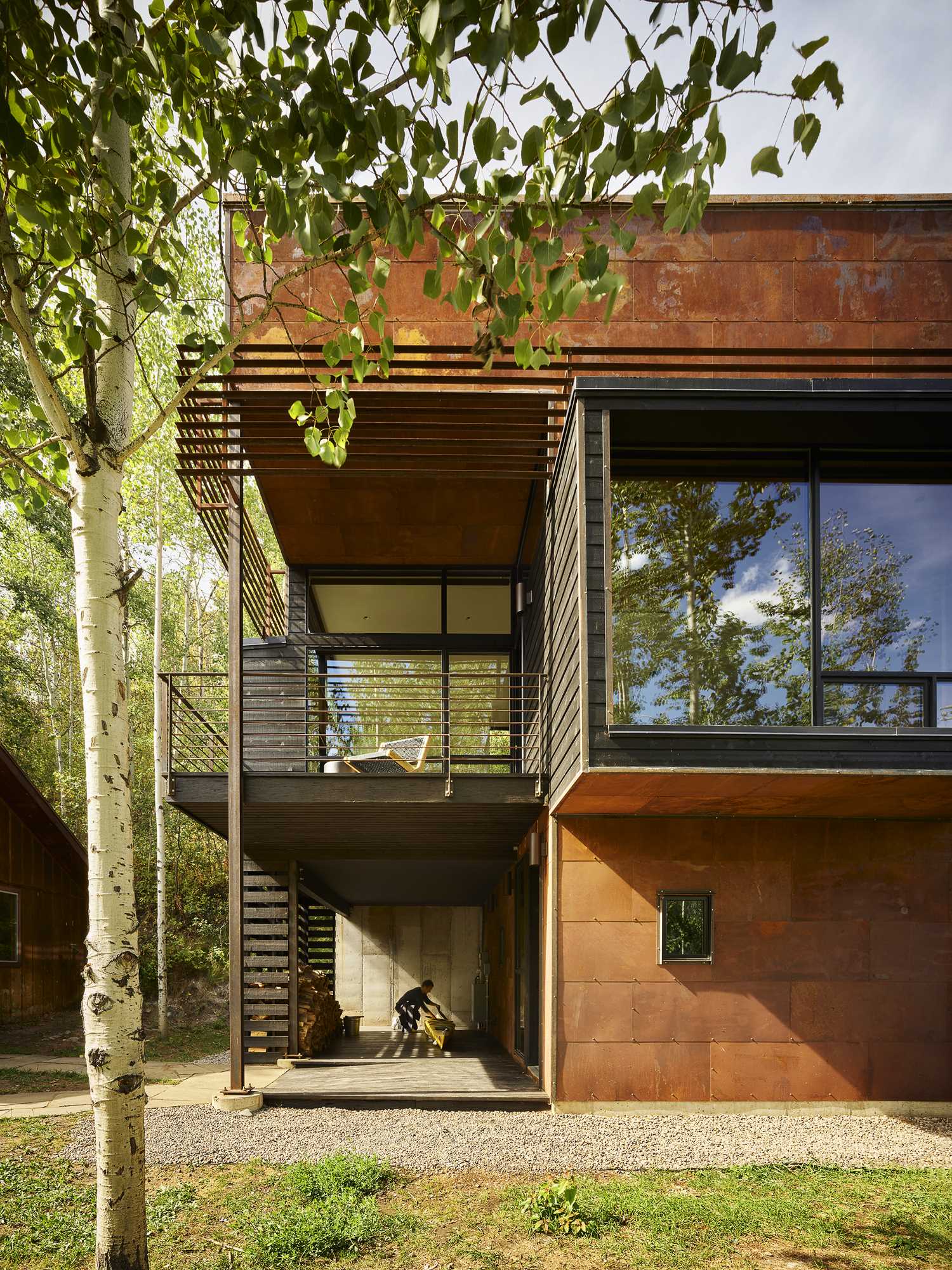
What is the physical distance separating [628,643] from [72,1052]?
9.85 meters

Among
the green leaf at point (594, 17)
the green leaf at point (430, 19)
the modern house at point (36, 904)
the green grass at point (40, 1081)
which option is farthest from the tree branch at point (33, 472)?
the modern house at point (36, 904)

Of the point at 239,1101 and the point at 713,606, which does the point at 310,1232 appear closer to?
the point at 239,1101

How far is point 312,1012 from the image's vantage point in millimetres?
11148

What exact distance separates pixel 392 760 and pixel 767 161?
7163 millimetres

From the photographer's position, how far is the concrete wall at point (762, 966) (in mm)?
7797

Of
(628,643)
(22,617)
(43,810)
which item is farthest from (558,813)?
(22,617)

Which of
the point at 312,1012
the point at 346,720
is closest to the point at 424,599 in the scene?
the point at 346,720

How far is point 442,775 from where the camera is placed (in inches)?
348

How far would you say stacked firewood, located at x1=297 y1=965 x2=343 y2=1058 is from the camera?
1074 centimetres

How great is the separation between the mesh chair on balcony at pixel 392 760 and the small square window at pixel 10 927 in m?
7.87

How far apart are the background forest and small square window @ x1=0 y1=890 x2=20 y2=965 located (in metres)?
3.05

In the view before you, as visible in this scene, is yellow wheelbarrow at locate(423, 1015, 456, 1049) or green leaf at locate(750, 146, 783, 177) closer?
green leaf at locate(750, 146, 783, 177)

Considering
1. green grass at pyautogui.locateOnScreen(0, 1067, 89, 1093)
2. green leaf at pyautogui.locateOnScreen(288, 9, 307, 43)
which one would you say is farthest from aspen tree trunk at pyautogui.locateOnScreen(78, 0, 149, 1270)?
green grass at pyautogui.locateOnScreen(0, 1067, 89, 1093)

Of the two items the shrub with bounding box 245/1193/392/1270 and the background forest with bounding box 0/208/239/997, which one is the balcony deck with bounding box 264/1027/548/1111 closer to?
the shrub with bounding box 245/1193/392/1270
